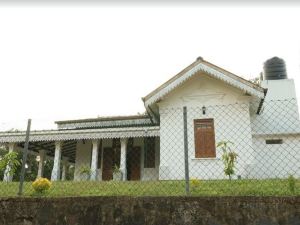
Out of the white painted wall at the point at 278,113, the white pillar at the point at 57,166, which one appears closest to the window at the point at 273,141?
the white painted wall at the point at 278,113

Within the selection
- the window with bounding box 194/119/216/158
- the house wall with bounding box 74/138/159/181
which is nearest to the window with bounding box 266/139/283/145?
the window with bounding box 194/119/216/158

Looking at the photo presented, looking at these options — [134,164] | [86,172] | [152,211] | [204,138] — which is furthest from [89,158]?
[152,211]

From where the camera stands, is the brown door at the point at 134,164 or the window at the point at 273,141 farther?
the brown door at the point at 134,164

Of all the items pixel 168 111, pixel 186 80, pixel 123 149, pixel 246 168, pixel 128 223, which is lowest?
pixel 128 223

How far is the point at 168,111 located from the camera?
1366 cm

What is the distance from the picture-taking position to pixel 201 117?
1311cm

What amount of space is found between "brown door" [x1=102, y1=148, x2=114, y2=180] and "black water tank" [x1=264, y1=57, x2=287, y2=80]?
11.4 metres

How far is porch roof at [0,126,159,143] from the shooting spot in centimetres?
1537

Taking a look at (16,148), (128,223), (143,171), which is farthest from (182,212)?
(16,148)

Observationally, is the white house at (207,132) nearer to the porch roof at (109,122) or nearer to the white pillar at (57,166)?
the white pillar at (57,166)

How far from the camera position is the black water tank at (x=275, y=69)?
2052cm

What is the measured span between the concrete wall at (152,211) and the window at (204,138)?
352 inches

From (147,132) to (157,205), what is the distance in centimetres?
1127

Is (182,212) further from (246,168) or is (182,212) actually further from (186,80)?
(186,80)
